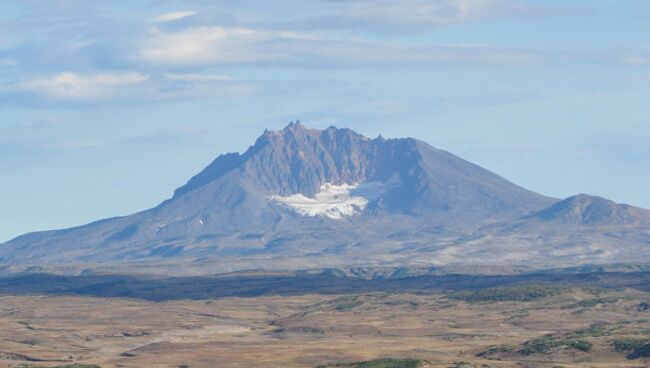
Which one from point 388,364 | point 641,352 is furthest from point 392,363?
point 641,352

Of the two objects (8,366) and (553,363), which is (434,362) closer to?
(553,363)

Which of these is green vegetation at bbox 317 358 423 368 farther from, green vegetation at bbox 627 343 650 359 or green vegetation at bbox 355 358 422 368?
green vegetation at bbox 627 343 650 359

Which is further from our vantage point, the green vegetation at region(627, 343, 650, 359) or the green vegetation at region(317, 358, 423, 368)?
the green vegetation at region(627, 343, 650, 359)

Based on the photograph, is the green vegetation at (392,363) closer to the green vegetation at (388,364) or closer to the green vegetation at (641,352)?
the green vegetation at (388,364)

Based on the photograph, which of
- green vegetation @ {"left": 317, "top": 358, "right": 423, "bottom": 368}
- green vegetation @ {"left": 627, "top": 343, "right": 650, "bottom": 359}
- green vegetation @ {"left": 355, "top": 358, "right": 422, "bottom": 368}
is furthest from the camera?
green vegetation @ {"left": 627, "top": 343, "right": 650, "bottom": 359}

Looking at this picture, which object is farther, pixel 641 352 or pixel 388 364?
pixel 641 352

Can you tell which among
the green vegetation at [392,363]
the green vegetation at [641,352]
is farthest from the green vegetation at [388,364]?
the green vegetation at [641,352]

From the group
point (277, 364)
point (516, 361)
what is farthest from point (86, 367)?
point (516, 361)

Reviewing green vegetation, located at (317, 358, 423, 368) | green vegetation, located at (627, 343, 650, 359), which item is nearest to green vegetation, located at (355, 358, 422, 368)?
green vegetation, located at (317, 358, 423, 368)

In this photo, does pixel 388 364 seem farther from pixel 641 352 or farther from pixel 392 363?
pixel 641 352

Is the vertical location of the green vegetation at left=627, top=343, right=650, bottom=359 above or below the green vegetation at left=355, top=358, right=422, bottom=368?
below

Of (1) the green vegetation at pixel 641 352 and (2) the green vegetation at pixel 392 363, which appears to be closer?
(2) the green vegetation at pixel 392 363
